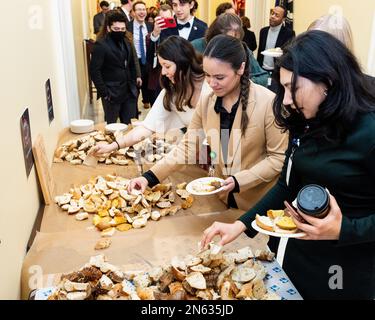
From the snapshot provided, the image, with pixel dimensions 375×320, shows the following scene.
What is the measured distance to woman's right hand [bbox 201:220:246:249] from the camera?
1178mm

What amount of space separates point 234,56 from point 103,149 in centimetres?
88

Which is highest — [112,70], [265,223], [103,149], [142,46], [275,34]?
[275,34]

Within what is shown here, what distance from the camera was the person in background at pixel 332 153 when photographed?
3.05ft

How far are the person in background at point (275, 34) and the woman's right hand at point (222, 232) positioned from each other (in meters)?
3.52

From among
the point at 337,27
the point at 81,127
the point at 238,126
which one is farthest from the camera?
the point at 81,127

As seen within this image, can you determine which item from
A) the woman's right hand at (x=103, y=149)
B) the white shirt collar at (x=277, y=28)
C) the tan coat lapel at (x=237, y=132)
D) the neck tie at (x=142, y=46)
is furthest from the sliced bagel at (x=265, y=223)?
the white shirt collar at (x=277, y=28)

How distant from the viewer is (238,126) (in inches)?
61.4

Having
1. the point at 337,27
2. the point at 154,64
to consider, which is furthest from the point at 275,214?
the point at 154,64

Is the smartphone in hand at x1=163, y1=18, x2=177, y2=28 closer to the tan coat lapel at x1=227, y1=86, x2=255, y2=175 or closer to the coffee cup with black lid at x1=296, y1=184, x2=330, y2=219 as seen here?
the tan coat lapel at x1=227, y1=86, x2=255, y2=175

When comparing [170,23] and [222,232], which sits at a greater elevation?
[170,23]

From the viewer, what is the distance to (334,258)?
1102 mm

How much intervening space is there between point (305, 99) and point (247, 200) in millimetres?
750

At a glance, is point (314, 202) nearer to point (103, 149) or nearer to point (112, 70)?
point (103, 149)

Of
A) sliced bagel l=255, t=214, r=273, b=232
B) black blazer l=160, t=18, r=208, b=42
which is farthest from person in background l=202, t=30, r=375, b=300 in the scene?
black blazer l=160, t=18, r=208, b=42
